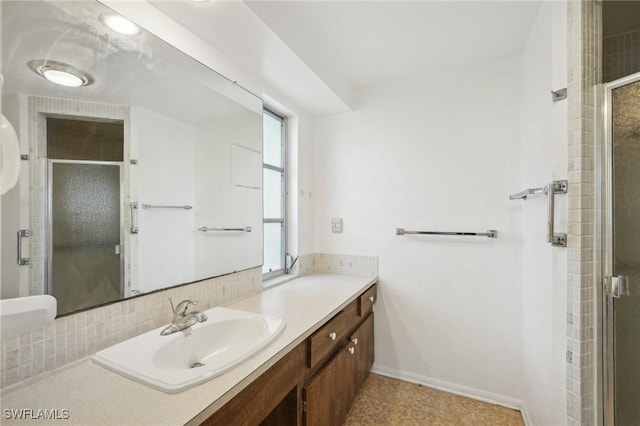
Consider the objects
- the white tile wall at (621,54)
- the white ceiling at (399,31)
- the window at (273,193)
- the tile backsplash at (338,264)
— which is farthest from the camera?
the tile backsplash at (338,264)

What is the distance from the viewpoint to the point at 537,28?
1489 millimetres

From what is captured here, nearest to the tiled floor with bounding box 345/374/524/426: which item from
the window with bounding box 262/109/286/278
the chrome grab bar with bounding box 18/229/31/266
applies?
the window with bounding box 262/109/286/278

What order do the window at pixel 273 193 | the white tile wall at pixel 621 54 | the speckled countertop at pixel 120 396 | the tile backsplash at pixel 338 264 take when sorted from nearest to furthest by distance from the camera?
1. the speckled countertop at pixel 120 396
2. the white tile wall at pixel 621 54
3. the window at pixel 273 193
4. the tile backsplash at pixel 338 264

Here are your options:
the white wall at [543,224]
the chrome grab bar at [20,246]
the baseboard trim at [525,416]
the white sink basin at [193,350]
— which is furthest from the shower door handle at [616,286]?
the chrome grab bar at [20,246]

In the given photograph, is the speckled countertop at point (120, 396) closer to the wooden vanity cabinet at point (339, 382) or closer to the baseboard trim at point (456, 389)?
the wooden vanity cabinet at point (339, 382)

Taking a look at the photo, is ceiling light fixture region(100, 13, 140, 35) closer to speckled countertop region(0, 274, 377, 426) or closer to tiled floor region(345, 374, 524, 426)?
speckled countertop region(0, 274, 377, 426)

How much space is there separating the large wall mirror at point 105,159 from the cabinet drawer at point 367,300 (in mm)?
946

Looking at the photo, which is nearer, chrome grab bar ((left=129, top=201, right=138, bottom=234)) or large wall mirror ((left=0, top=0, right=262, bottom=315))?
large wall mirror ((left=0, top=0, right=262, bottom=315))

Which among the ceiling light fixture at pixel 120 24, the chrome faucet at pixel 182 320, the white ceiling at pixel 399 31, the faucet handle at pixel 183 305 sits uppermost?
the white ceiling at pixel 399 31

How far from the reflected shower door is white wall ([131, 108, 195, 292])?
83mm

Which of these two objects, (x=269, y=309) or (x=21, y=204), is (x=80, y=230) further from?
(x=269, y=309)

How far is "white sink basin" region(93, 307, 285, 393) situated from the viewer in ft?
2.59

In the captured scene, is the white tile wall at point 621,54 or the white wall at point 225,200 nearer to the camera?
the white wall at point 225,200

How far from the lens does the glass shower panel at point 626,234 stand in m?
1.08
